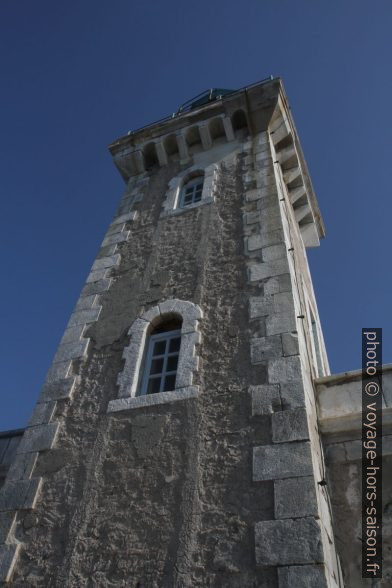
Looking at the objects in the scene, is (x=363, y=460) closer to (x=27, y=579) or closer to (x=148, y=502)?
(x=148, y=502)

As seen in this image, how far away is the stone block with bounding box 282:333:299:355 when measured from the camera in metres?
4.29

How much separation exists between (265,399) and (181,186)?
5179mm

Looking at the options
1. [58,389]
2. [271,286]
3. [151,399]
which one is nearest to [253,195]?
[271,286]

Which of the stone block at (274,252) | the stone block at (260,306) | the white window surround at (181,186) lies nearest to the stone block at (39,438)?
the stone block at (260,306)

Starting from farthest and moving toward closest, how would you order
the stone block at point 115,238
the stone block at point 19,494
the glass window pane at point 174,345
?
1. the stone block at point 115,238
2. the glass window pane at point 174,345
3. the stone block at point 19,494

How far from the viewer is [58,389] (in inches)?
196

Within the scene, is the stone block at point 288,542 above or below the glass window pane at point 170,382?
below

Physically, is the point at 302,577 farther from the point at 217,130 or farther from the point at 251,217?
the point at 217,130

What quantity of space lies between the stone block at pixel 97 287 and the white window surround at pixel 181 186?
1.65 meters

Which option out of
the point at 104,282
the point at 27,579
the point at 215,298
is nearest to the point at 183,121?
the point at 104,282

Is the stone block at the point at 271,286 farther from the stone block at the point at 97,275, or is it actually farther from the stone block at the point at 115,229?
the stone block at the point at 115,229

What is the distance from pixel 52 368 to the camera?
5285 mm

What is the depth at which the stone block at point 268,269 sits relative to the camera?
5.21m

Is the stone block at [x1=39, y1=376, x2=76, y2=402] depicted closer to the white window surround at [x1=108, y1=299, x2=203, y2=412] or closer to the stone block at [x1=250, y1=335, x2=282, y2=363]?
the white window surround at [x1=108, y1=299, x2=203, y2=412]
